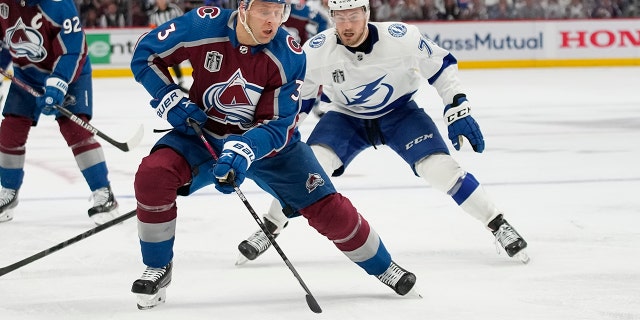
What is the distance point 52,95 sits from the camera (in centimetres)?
382

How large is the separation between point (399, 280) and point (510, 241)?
2.02ft

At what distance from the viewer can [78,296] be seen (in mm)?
2932

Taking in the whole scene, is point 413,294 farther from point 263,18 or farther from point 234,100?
point 263,18

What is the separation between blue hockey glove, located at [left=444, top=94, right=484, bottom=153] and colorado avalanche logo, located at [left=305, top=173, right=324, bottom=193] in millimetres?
669

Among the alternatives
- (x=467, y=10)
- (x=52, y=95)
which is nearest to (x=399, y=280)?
A: (x=52, y=95)

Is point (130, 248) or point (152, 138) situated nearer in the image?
point (130, 248)

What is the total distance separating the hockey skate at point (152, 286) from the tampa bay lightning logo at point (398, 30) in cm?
117

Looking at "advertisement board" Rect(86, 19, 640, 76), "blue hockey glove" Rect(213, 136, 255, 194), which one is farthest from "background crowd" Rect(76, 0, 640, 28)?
"blue hockey glove" Rect(213, 136, 255, 194)

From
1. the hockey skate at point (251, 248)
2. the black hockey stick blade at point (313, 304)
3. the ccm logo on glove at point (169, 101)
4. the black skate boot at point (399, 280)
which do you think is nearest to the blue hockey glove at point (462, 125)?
the black skate boot at point (399, 280)

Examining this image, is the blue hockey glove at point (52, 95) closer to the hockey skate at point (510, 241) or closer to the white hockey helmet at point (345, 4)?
the white hockey helmet at point (345, 4)

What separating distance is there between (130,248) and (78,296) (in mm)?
666

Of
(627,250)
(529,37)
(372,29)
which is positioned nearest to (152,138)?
(372,29)

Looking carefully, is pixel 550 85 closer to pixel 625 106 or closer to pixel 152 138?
pixel 625 106

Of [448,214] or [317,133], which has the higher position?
[317,133]
